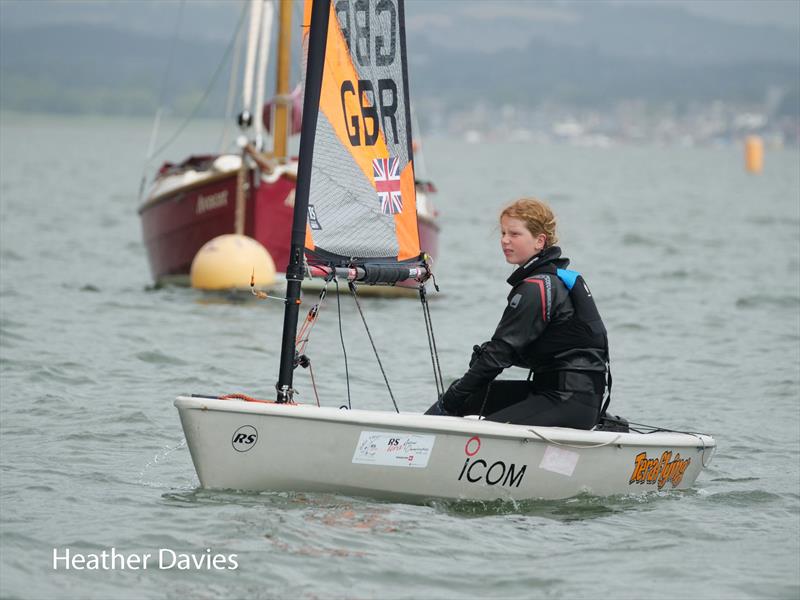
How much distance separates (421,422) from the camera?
6164 millimetres

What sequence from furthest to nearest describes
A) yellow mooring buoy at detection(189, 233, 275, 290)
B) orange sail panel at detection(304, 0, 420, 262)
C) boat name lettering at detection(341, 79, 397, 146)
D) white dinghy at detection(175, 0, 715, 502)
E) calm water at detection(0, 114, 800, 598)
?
yellow mooring buoy at detection(189, 233, 275, 290) < boat name lettering at detection(341, 79, 397, 146) < orange sail panel at detection(304, 0, 420, 262) < white dinghy at detection(175, 0, 715, 502) < calm water at detection(0, 114, 800, 598)

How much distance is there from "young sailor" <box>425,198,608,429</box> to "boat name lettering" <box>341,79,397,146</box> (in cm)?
87

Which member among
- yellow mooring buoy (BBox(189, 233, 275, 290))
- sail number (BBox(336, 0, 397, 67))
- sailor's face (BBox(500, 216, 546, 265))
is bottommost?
yellow mooring buoy (BBox(189, 233, 275, 290))

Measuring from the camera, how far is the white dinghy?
6.11m

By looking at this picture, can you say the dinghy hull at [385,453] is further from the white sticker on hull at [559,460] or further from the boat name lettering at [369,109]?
the boat name lettering at [369,109]

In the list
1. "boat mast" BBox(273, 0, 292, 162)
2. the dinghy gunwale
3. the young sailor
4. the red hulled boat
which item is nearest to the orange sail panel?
the young sailor

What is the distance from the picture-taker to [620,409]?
9.58 meters

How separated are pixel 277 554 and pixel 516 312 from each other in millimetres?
1514

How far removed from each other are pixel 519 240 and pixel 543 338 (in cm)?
45

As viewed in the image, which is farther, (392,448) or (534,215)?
(534,215)

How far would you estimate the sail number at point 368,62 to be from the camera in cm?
680

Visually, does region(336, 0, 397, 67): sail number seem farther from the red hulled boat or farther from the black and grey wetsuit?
the red hulled boat

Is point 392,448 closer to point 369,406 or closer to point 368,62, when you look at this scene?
point 368,62

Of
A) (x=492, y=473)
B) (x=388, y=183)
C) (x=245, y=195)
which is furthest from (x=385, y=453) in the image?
(x=245, y=195)
